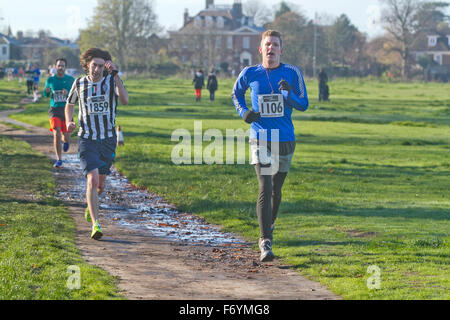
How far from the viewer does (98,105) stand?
9688 millimetres

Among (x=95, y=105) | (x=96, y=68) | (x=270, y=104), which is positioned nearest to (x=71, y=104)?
(x=95, y=105)

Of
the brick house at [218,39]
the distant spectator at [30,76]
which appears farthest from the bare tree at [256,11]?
the distant spectator at [30,76]

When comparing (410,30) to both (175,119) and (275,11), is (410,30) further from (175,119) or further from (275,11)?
(175,119)

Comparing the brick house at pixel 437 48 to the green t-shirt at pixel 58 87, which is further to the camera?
the brick house at pixel 437 48

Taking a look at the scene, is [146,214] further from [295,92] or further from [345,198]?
[295,92]

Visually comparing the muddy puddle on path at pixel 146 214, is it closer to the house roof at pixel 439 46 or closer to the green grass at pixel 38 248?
the green grass at pixel 38 248

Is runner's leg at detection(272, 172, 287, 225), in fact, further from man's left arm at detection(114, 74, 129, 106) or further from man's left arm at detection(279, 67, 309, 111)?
man's left arm at detection(114, 74, 129, 106)

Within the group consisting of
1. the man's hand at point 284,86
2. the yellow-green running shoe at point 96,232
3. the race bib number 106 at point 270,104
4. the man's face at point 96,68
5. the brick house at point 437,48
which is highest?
the brick house at point 437,48

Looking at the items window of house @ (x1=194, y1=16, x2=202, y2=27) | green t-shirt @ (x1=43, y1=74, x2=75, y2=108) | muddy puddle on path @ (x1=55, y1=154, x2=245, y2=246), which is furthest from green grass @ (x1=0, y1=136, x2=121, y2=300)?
window of house @ (x1=194, y1=16, x2=202, y2=27)

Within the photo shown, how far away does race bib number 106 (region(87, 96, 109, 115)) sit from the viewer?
31.8 feet

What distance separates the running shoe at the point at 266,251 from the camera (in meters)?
8.52

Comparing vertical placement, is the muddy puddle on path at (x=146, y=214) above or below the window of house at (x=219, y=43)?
below

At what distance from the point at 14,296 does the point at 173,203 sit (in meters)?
6.65
